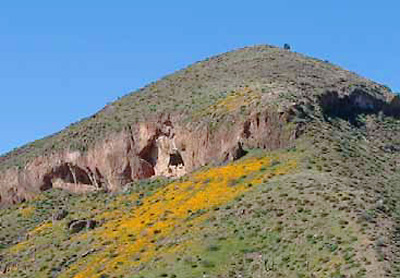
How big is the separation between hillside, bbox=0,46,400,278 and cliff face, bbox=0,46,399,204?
0.38ft

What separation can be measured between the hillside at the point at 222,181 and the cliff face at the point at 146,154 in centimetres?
10

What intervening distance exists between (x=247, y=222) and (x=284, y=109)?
15.0m

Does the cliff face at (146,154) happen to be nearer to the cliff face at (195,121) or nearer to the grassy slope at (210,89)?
the cliff face at (195,121)

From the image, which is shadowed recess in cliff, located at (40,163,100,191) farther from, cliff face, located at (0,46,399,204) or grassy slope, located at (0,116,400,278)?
grassy slope, located at (0,116,400,278)

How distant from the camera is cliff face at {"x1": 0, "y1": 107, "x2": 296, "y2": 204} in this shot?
66.2 m

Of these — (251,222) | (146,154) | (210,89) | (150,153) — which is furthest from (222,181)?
(210,89)

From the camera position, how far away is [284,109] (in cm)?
6619

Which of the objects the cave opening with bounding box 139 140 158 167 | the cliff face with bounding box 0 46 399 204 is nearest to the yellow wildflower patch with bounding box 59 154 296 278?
the cliff face with bounding box 0 46 399 204

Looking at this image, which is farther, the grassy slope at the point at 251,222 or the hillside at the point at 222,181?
the hillside at the point at 222,181

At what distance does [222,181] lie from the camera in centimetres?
6134

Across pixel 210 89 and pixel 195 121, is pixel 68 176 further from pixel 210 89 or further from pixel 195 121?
pixel 195 121

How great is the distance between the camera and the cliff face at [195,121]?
67.6 meters

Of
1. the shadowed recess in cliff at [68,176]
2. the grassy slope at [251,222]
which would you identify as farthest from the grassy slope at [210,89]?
the grassy slope at [251,222]

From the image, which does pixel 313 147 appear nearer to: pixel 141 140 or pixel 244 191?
pixel 244 191
